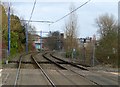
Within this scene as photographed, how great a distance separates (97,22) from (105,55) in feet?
113

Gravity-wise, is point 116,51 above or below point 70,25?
below

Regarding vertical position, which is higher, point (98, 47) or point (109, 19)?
point (109, 19)

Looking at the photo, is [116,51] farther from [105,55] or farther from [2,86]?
[2,86]

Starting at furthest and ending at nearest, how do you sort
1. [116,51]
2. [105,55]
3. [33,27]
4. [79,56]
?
[33,27]
[79,56]
[105,55]
[116,51]

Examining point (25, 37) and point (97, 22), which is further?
point (25, 37)

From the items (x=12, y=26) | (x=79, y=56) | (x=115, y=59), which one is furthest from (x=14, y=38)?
(x=115, y=59)

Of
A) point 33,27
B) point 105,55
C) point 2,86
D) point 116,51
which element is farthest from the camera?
point 33,27

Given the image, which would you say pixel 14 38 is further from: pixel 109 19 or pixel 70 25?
pixel 109 19

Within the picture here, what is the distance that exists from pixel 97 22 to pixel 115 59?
3666cm

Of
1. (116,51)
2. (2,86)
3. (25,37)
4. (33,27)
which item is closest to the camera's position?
(2,86)

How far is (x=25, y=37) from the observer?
97.9 metres

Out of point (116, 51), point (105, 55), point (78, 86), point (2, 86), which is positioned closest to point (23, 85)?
point (2, 86)

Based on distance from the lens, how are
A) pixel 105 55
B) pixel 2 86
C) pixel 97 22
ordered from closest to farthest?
pixel 2 86, pixel 105 55, pixel 97 22

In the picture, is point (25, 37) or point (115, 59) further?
point (25, 37)
